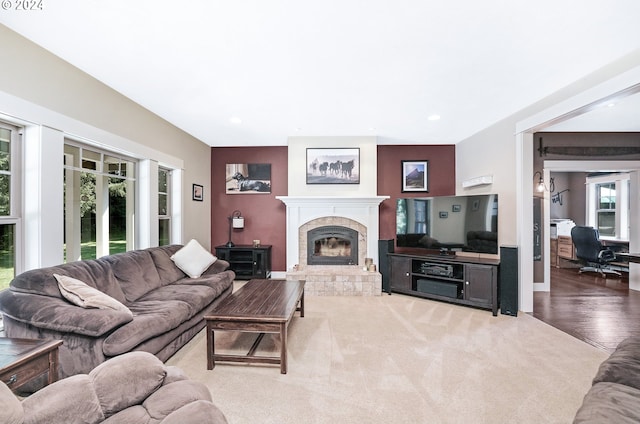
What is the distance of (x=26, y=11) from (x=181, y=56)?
95 centimetres

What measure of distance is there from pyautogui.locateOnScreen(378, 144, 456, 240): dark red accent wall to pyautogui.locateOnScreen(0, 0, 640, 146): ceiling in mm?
1621

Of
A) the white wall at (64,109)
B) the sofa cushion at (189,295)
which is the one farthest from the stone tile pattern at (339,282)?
the white wall at (64,109)

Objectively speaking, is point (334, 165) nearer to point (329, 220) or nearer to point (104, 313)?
point (329, 220)

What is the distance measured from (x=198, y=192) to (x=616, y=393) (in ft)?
17.3

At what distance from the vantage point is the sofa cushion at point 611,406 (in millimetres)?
1098

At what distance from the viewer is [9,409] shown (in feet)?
2.83

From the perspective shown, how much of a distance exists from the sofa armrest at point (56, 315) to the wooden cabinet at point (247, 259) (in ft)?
9.79

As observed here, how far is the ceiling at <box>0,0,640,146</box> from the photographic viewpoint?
1.81 m

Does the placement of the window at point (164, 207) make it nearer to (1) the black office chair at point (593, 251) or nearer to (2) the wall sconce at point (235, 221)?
(2) the wall sconce at point (235, 221)

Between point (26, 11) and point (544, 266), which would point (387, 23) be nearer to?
point (26, 11)

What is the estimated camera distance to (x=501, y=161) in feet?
12.7

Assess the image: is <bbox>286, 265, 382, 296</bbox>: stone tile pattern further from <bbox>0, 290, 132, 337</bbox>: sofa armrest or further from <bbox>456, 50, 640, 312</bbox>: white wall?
<bbox>0, 290, 132, 337</bbox>: sofa armrest

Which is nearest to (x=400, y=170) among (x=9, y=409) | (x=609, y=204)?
(x=9, y=409)

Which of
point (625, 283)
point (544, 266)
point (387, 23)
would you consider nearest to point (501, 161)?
point (544, 266)
